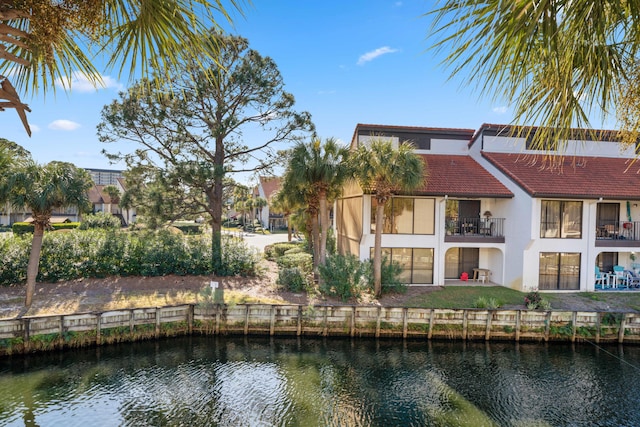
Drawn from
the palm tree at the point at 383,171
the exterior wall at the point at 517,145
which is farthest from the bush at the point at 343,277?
the exterior wall at the point at 517,145

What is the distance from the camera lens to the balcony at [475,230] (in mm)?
20828

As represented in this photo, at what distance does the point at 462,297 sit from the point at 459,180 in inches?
272

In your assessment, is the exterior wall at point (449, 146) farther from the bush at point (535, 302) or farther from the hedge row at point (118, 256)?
the hedge row at point (118, 256)

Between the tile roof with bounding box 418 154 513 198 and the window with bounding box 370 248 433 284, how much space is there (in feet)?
11.3

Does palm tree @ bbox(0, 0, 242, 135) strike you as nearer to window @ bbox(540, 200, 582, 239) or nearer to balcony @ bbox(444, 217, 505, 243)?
balcony @ bbox(444, 217, 505, 243)

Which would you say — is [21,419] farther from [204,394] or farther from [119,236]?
[119,236]

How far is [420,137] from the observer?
24500 millimetres

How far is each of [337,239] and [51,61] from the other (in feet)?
86.5

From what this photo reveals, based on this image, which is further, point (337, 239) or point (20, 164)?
point (337, 239)

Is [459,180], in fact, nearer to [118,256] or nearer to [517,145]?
[517,145]

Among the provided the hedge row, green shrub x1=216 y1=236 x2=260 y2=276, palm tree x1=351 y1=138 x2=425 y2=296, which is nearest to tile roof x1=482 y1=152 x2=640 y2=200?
palm tree x1=351 y1=138 x2=425 y2=296

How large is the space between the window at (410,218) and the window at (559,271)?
255 inches

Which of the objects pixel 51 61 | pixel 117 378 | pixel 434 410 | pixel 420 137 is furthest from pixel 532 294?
pixel 51 61

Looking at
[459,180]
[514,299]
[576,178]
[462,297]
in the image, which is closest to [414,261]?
[462,297]
